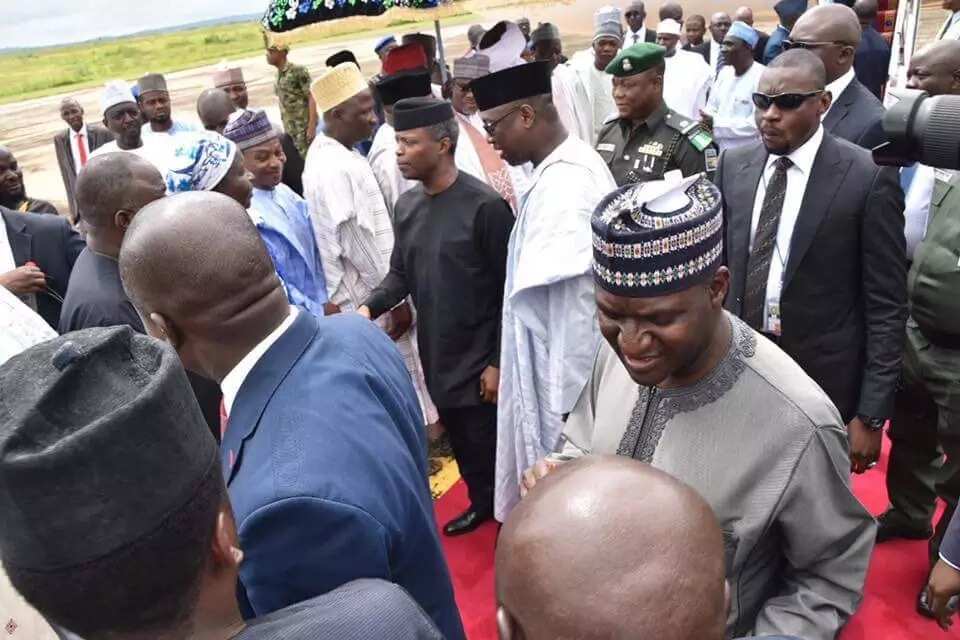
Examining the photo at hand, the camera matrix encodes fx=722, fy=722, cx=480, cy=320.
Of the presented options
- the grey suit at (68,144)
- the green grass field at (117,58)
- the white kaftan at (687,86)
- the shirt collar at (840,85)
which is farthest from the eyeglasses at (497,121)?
the green grass field at (117,58)

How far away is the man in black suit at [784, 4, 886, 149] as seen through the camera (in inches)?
134

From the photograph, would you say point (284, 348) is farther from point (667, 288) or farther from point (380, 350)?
point (667, 288)

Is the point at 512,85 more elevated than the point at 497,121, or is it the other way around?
the point at 512,85

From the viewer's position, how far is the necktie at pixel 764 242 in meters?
2.65

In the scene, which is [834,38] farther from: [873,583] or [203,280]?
Answer: [203,280]

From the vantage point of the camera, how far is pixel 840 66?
3549 millimetres

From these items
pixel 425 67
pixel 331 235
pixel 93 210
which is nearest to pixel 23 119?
pixel 425 67

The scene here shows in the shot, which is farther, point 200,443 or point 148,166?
point 148,166

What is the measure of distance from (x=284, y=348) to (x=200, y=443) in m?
0.52

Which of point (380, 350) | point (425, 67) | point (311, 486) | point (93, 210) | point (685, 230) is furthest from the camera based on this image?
point (425, 67)

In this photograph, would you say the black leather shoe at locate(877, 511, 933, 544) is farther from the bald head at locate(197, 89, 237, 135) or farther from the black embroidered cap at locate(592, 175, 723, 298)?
the bald head at locate(197, 89, 237, 135)

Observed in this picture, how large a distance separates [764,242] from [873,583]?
1.50 metres

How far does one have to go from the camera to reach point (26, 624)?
1.67m

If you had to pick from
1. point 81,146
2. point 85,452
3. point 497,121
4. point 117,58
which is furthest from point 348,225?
point 117,58
